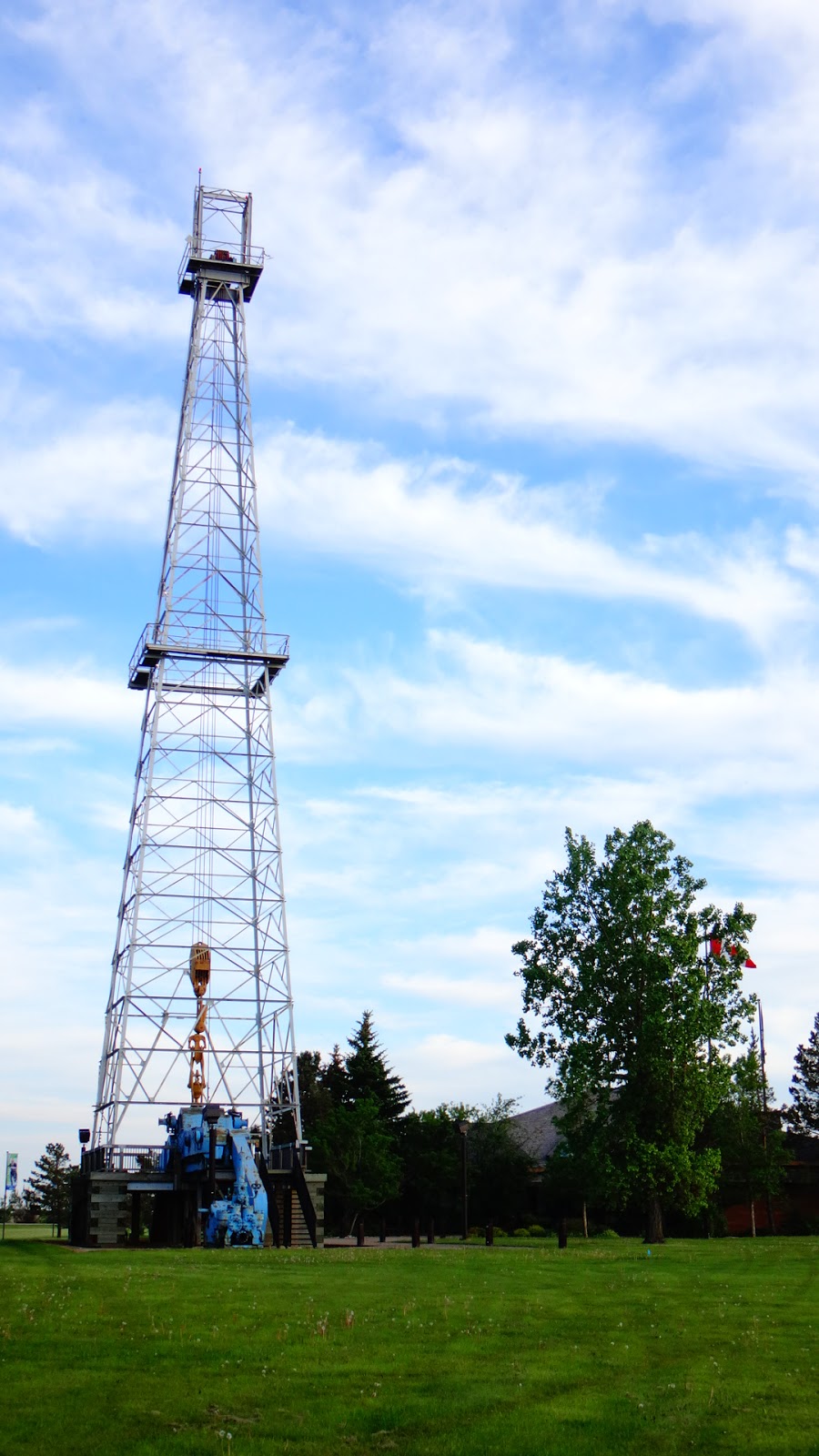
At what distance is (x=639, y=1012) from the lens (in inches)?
1793

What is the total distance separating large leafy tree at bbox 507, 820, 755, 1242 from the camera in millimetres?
44188

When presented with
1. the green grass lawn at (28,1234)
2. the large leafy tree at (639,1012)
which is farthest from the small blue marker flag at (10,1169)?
the large leafy tree at (639,1012)

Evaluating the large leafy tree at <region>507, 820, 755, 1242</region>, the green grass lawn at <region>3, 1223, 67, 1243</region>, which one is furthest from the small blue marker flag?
the large leafy tree at <region>507, 820, 755, 1242</region>

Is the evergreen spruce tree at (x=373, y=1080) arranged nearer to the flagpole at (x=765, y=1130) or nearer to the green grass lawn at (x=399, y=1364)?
the flagpole at (x=765, y=1130)

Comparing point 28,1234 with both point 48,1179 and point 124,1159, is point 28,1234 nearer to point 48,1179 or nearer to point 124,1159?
point 124,1159

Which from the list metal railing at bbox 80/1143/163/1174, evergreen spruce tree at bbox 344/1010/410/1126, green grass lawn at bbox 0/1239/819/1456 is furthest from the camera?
evergreen spruce tree at bbox 344/1010/410/1126

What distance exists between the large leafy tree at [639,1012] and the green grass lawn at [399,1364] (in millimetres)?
20641

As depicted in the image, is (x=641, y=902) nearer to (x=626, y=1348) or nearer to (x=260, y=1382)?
(x=626, y=1348)

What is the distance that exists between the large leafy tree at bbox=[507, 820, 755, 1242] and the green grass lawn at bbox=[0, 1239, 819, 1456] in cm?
2064

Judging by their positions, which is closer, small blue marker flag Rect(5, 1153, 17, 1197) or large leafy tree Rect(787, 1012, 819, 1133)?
small blue marker flag Rect(5, 1153, 17, 1197)

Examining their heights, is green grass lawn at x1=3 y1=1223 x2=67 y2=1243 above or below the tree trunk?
below

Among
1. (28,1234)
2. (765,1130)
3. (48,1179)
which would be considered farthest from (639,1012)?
(48,1179)

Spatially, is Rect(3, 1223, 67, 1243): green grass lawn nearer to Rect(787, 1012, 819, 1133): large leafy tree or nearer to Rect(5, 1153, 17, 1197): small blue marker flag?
Rect(5, 1153, 17, 1197): small blue marker flag

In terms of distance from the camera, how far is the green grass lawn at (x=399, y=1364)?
38.4 ft
